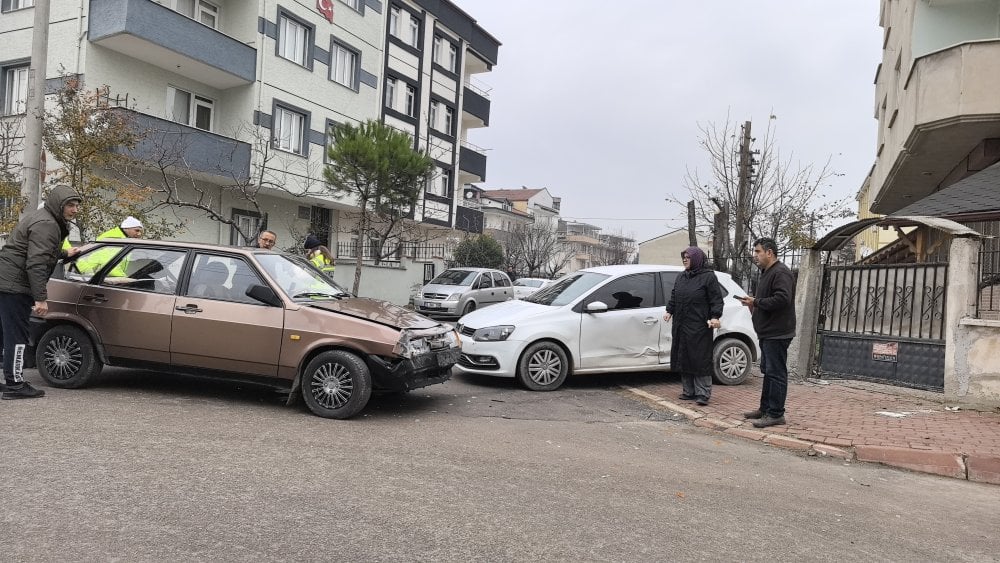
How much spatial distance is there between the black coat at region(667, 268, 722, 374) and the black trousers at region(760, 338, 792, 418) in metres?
0.83

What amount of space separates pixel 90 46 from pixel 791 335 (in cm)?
1694

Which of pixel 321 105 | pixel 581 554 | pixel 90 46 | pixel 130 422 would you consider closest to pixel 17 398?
pixel 130 422

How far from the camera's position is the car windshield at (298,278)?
253 inches

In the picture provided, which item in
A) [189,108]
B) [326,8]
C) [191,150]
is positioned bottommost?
[191,150]

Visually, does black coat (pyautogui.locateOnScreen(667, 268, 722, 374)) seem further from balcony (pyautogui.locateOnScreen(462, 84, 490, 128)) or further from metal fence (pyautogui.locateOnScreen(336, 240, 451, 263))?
balcony (pyautogui.locateOnScreen(462, 84, 490, 128))

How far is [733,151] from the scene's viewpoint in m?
21.0

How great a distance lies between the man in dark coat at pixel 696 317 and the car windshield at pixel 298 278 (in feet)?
12.2

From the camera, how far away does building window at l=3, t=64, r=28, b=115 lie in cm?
1714

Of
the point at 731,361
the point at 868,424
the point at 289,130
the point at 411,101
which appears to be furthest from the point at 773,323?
the point at 411,101

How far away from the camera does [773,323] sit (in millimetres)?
6402

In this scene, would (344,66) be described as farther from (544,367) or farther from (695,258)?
(695,258)

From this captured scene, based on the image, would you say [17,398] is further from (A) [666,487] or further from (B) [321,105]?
(B) [321,105]

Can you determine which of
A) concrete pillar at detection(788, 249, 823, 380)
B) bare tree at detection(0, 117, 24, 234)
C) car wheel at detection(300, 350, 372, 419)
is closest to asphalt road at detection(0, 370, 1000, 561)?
car wheel at detection(300, 350, 372, 419)

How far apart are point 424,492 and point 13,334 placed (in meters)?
4.46
